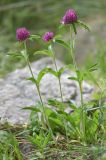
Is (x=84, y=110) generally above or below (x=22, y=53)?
below

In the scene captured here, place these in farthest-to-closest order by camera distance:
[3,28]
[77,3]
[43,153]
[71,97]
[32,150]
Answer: [77,3] → [3,28] → [71,97] → [32,150] → [43,153]

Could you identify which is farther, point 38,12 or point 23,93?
point 38,12

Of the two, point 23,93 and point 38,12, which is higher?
point 38,12

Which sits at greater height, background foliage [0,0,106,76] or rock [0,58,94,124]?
background foliage [0,0,106,76]

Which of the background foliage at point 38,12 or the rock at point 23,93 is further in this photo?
the background foliage at point 38,12

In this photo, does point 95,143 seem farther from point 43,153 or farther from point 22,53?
point 22,53

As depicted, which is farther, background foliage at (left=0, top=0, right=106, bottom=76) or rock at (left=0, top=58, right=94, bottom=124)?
background foliage at (left=0, top=0, right=106, bottom=76)

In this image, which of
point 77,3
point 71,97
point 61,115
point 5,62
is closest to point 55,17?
point 77,3

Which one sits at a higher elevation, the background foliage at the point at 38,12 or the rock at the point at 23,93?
the background foliage at the point at 38,12
